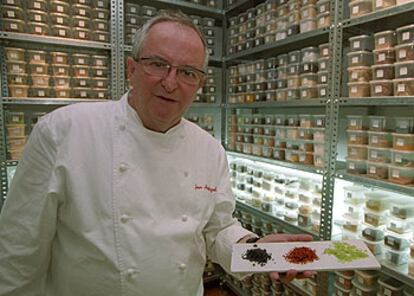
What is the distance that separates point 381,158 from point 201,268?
112 centimetres

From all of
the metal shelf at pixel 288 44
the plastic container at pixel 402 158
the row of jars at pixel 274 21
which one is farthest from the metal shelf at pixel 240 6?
the plastic container at pixel 402 158

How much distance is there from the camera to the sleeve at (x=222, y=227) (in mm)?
1130

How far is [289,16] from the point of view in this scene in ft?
6.88

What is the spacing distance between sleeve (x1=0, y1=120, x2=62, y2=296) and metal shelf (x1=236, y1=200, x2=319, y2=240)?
5.18 feet

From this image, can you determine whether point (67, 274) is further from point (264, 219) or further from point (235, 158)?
point (235, 158)

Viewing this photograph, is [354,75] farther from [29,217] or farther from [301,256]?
[29,217]

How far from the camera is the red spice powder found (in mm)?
1009

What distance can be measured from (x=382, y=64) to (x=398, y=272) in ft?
3.37

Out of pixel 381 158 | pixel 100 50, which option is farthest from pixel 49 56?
pixel 381 158

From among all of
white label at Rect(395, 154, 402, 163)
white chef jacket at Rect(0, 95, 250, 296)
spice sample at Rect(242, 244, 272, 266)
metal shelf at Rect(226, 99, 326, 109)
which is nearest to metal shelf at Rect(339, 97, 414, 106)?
metal shelf at Rect(226, 99, 326, 109)

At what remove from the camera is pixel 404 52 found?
146cm

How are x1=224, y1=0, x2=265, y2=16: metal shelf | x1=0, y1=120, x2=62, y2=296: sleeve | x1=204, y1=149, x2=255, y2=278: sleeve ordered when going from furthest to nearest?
1. x1=224, y1=0, x2=265, y2=16: metal shelf
2. x1=204, y1=149, x2=255, y2=278: sleeve
3. x1=0, y1=120, x2=62, y2=296: sleeve

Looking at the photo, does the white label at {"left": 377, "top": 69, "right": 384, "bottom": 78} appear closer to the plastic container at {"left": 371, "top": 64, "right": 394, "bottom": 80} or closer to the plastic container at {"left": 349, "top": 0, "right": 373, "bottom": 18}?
the plastic container at {"left": 371, "top": 64, "right": 394, "bottom": 80}

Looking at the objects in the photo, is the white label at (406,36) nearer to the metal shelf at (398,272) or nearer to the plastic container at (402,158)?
the plastic container at (402,158)
